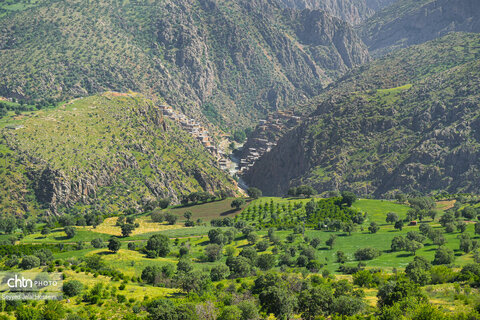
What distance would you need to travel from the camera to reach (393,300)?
72.4 m

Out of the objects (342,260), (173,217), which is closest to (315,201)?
(173,217)

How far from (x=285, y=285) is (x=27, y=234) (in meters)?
111

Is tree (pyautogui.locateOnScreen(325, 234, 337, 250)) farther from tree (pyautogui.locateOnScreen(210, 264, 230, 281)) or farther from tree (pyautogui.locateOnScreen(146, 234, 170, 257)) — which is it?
tree (pyautogui.locateOnScreen(146, 234, 170, 257))

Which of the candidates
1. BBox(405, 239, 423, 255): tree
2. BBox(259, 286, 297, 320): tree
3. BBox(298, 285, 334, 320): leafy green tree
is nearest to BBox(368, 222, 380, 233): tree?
BBox(405, 239, 423, 255): tree

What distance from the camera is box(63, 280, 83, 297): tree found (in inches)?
3110

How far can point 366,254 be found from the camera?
12031 centimetres

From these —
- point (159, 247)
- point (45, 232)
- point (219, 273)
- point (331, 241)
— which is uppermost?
point (45, 232)

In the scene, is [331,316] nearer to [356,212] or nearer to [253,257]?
[253,257]

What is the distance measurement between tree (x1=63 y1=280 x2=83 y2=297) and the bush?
246 feet

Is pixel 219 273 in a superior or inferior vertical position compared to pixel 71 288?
inferior

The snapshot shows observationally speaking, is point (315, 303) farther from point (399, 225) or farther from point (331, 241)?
point (399, 225)

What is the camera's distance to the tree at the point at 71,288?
7900 centimetres

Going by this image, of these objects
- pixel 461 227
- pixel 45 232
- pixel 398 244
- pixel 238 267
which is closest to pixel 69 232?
pixel 45 232

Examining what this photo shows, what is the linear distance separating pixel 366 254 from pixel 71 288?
77.4m
